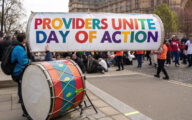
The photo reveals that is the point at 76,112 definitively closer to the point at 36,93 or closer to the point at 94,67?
the point at 36,93

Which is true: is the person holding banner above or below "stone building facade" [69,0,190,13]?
below

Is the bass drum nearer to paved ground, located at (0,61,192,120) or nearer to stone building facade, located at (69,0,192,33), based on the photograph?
paved ground, located at (0,61,192,120)

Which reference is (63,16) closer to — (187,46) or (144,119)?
(144,119)

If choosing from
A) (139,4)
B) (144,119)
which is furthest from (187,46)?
(139,4)

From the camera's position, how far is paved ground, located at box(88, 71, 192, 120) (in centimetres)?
438

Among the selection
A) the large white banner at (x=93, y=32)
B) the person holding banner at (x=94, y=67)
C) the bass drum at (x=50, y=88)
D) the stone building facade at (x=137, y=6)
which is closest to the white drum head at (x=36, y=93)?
the bass drum at (x=50, y=88)

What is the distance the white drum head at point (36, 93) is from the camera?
346cm

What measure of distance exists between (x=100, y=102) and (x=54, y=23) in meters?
3.77

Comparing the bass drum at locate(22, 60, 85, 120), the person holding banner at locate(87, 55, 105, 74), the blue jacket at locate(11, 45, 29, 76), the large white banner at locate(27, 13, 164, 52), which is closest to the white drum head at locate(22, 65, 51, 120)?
the bass drum at locate(22, 60, 85, 120)

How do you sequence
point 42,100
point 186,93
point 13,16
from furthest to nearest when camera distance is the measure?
1. point 13,16
2. point 186,93
3. point 42,100

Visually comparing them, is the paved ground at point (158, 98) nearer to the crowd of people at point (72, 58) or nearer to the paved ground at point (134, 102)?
the paved ground at point (134, 102)

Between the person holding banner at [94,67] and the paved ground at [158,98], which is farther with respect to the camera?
the person holding banner at [94,67]

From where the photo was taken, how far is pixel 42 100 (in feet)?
11.5

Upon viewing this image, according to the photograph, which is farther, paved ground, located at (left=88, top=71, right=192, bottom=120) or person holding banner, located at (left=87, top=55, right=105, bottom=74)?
person holding banner, located at (left=87, top=55, right=105, bottom=74)
